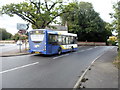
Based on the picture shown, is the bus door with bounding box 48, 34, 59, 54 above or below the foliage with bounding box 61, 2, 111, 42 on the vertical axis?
below

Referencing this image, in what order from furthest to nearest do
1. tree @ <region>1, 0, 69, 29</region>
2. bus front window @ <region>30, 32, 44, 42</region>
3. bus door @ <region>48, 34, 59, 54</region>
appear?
tree @ <region>1, 0, 69, 29</region>
bus door @ <region>48, 34, 59, 54</region>
bus front window @ <region>30, 32, 44, 42</region>

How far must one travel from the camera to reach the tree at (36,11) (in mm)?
22270

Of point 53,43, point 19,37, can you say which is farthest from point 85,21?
point 53,43

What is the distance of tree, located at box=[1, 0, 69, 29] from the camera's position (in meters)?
22.3

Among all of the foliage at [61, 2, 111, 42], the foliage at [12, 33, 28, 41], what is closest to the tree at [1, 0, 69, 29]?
the foliage at [12, 33, 28, 41]

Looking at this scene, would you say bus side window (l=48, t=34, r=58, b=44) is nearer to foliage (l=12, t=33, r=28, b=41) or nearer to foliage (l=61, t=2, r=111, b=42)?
foliage (l=12, t=33, r=28, b=41)

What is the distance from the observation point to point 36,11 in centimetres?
2358

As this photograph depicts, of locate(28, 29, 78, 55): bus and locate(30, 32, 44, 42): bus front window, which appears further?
locate(30, 32, 44, 42): bus front window

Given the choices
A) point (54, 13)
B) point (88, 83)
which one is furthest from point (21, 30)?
point (88, 83)

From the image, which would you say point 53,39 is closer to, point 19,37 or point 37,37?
point 37,37

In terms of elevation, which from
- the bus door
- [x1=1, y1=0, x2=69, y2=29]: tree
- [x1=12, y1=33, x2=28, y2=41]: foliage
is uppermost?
[x1=1, y1=0, x2=69, y2=29]: tree

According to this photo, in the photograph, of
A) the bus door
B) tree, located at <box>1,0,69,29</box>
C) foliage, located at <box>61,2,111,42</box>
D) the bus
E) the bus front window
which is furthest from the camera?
foliage, located at <box>61,2,111,42</box>

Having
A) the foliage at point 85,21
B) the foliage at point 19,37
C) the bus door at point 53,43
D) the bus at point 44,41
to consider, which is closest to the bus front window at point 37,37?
the bus at point 44,41

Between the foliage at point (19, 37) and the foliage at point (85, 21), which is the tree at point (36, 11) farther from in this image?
the foliage at point (85, 21)
